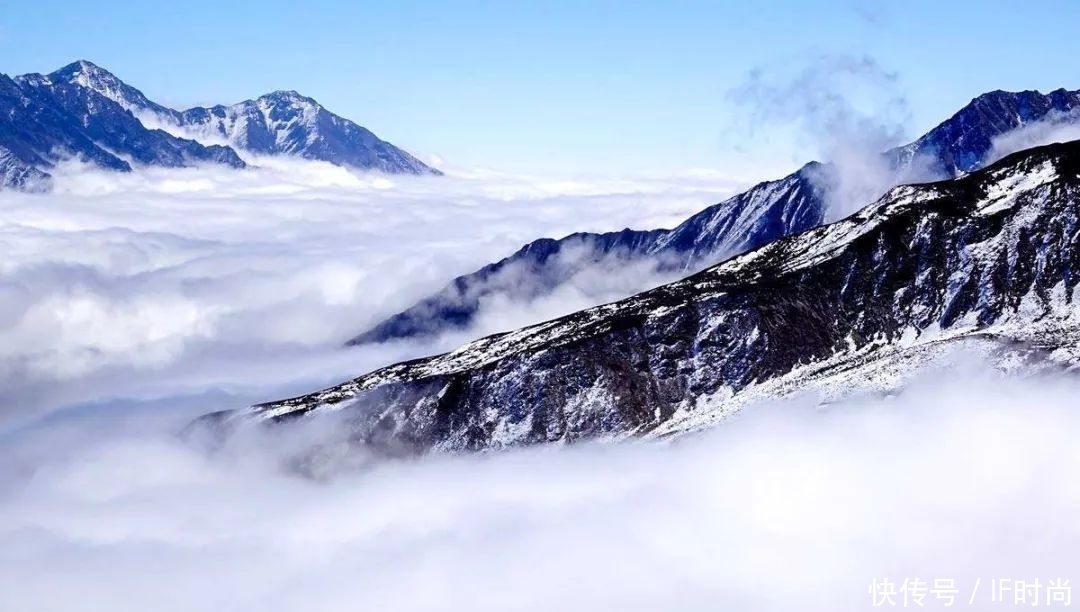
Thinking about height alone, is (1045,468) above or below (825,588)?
above

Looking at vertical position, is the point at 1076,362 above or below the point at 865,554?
above

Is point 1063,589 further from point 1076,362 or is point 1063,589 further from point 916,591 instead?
point 1076,362

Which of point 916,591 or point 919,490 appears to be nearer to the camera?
point 916,591

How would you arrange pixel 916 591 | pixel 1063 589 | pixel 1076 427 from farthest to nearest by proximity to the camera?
1. pixel 1076 427
2. pixel 916 591
3. pixel 1063 589

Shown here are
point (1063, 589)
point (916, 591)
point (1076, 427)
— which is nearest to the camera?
point (1063, 589)

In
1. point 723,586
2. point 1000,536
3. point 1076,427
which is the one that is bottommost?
point 723,586

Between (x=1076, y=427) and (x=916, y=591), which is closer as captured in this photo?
(x=916, y=591)

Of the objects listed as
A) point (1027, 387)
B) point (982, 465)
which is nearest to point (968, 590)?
point (982, 465)

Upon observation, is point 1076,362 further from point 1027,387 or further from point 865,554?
point 865,554

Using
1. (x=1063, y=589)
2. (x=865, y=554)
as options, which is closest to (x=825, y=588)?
(x=865, y=554)
